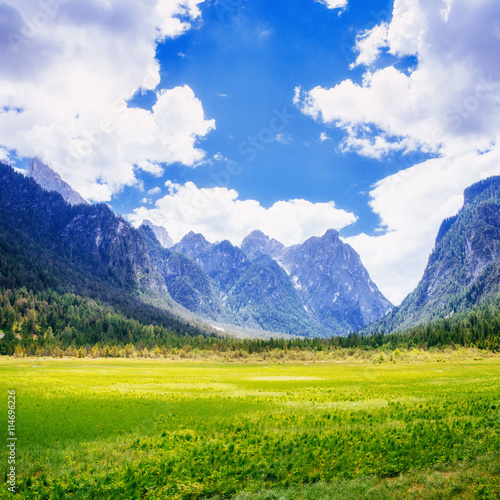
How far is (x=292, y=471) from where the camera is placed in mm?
12945

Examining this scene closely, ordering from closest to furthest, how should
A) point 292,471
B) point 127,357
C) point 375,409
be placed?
point 292,471
point 375,409
point 127,357

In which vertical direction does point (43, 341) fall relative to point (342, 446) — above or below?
below

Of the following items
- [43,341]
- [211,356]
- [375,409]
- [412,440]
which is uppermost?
[412,440]

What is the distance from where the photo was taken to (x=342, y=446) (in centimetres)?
1508

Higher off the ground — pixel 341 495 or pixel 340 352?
pixel 341 495

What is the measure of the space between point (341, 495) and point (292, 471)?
2.32m

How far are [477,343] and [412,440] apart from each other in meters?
157

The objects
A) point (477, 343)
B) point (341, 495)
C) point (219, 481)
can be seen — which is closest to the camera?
point (341, 495)

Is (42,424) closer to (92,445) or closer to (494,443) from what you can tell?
(92,445)

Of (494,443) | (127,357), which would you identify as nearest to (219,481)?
(494,443)

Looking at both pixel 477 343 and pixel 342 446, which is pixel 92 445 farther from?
pixel 477 343

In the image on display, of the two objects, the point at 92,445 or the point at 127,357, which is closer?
the point at 92,445

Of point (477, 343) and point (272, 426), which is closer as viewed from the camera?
point (272, 426)

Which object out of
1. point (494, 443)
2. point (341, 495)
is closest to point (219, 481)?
point (341, 495)
